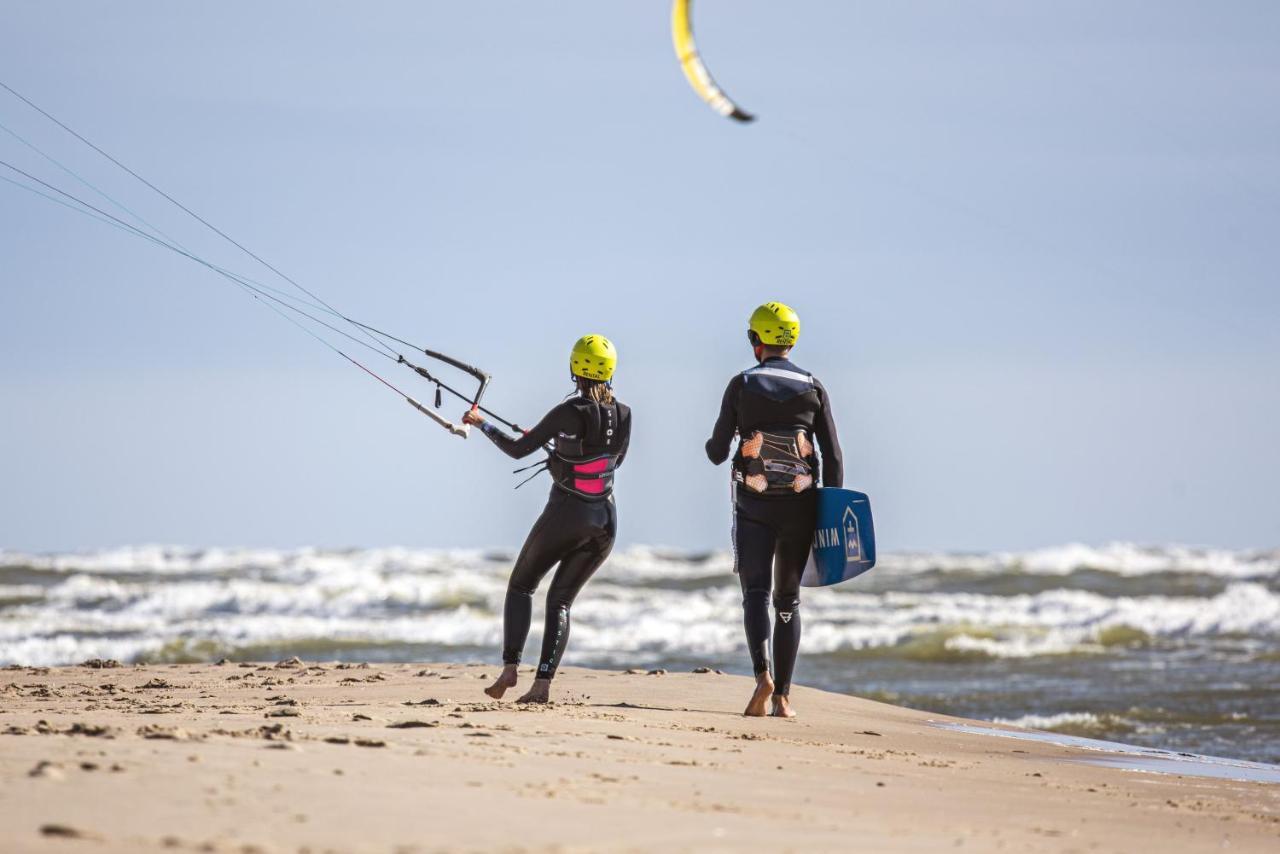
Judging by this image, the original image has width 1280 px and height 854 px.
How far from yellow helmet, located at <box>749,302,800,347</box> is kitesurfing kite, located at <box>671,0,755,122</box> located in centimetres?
147

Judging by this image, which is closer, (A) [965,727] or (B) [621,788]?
(B) [621,788]

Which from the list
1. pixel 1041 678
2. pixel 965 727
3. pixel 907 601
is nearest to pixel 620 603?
pixel 907 601

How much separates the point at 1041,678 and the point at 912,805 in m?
10.9

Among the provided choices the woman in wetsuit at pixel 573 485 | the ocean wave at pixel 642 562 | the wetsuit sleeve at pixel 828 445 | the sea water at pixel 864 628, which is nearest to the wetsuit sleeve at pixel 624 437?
the woman in wetsuit at pixel 573 485

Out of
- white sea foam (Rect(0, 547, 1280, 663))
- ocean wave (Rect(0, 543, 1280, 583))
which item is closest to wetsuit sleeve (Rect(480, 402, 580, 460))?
white sea foam (Rect(0, 547, 1280, 663))

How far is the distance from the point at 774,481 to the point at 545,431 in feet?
3.67

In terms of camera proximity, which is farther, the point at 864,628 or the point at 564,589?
the point at 864,628

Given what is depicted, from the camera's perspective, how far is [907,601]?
2891 centimetres

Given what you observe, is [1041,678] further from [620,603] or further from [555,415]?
[620,603]

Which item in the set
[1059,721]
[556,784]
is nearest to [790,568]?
[556,784]

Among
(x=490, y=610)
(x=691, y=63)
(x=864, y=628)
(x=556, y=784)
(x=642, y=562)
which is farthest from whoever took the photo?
(x=642, y=562)

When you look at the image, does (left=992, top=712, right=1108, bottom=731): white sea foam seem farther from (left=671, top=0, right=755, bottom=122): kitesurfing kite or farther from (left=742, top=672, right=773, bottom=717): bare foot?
(left=671, top=0, right=755, bottom=122): kitesurfing kite

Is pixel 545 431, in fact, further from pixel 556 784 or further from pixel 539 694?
pixel 556 784

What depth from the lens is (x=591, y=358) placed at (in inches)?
273
